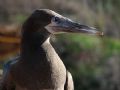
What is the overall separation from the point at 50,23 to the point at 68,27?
3.8 inches

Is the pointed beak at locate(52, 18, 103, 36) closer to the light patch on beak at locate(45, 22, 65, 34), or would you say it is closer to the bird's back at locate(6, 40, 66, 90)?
the light patch on beak at locate(45, 22, 65, 34)

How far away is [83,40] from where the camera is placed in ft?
28.1

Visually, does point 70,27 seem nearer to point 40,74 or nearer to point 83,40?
point 40,74

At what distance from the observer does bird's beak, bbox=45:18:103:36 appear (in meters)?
3.00

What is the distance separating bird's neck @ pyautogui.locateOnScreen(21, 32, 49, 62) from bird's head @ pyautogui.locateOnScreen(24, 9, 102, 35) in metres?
0.05

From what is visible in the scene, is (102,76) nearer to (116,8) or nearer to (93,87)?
(93,87)

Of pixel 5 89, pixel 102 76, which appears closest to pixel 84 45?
pixel 102 76

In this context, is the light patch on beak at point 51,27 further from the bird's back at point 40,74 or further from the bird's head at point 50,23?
the bird's back at point 40,74

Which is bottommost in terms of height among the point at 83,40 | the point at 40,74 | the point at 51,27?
the point at 83,40

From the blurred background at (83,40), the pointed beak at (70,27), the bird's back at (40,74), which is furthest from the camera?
the blurred background at (83,40)

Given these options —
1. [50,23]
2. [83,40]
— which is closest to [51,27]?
[50,23]

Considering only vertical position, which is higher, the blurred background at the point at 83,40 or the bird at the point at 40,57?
the bird at the point at 40,57

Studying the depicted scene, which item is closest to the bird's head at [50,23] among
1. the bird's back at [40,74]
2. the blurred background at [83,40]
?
the bird's back at [40,74]

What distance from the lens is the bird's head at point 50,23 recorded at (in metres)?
3.05
